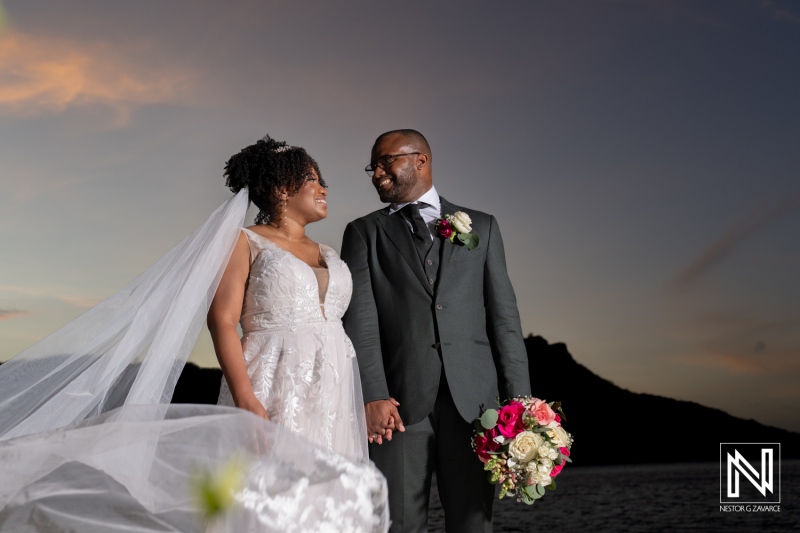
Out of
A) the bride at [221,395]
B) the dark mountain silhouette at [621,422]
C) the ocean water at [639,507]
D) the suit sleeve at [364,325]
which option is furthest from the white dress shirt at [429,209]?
the dark mountain silhouette at [621,422]

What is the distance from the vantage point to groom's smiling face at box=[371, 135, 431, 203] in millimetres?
4148

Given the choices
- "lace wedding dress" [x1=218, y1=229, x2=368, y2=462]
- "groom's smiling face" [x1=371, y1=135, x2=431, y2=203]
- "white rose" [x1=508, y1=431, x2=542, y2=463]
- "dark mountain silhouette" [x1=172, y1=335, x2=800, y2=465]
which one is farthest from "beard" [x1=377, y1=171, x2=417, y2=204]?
"dark mountain silhouette" [x1=172, y1=335, x2=800, y2=465]

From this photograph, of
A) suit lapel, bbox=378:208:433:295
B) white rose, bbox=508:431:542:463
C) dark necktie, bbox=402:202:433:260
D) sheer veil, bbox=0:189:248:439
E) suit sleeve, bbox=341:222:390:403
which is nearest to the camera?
sheer veil, bbox=0:189:248:439

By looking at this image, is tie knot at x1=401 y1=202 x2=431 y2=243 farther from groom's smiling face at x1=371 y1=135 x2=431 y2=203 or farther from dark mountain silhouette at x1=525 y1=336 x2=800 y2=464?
dark mountain silhouette at x1=525 y1=336 x2=800 y2=464

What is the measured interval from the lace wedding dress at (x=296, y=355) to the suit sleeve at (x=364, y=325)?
0.12 meters

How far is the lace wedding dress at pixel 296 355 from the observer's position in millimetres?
3465

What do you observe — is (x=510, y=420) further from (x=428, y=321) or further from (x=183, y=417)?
(x=183, y=417)

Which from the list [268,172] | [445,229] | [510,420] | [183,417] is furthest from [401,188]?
[183,417]

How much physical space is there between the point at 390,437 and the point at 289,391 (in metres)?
0.56

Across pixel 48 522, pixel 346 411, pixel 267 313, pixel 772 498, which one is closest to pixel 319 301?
pixel 267 313

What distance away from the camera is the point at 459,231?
4.05 metres

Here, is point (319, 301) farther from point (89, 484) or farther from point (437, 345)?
point (89, 484)

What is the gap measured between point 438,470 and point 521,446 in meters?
0.44

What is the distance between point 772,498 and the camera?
52.8 metres
